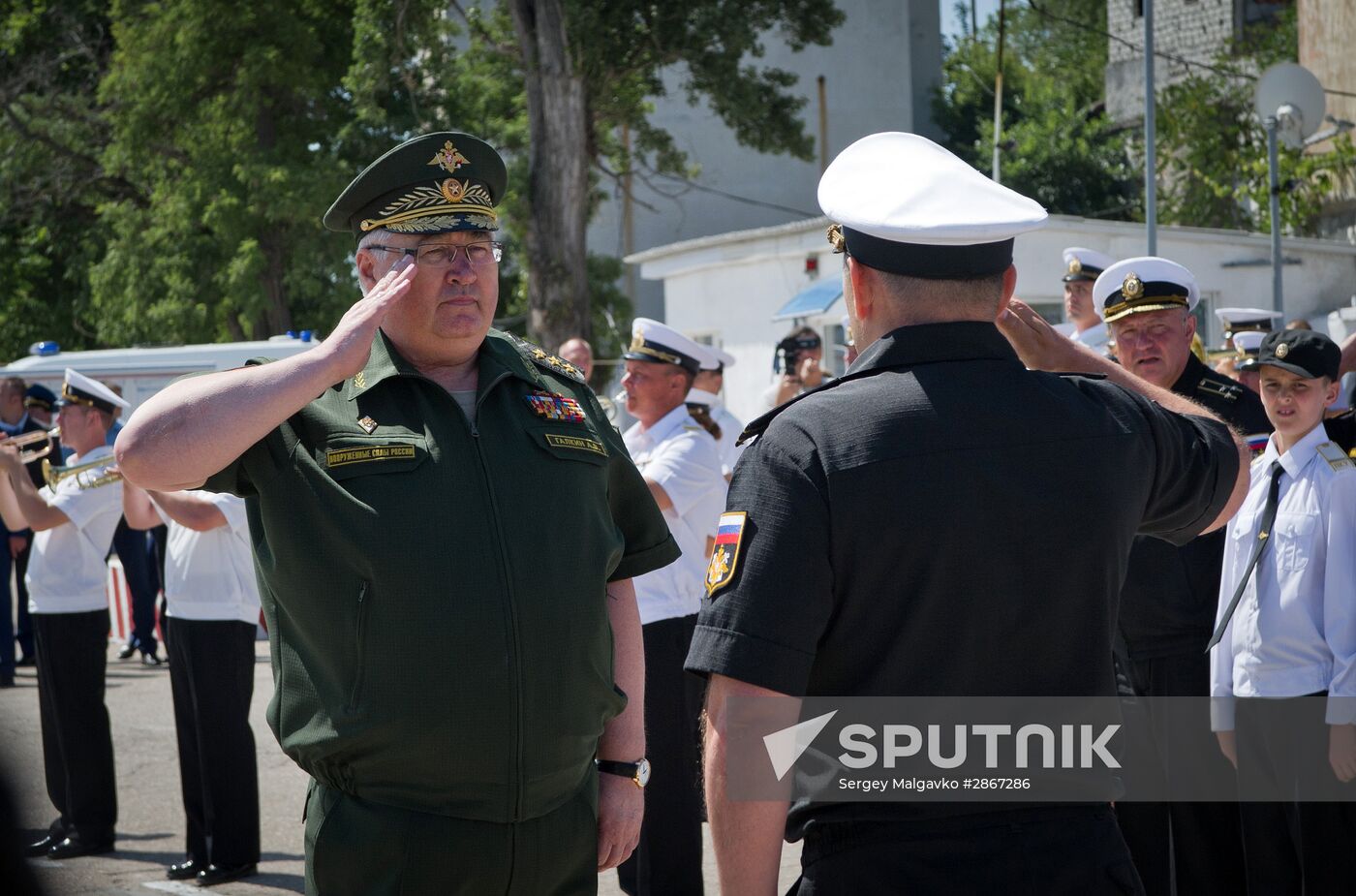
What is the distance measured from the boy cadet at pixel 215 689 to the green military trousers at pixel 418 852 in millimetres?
3340

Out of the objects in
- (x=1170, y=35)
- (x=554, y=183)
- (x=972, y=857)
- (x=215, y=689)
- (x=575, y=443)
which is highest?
(x=1170, y=35)

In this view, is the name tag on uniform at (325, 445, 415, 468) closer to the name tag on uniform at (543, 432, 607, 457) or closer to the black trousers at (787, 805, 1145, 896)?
the name tag on uniform at (543, 432, 607, 457)

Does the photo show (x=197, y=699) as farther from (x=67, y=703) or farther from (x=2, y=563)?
(x=2, y=563)

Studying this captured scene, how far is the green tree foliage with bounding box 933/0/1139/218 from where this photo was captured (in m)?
29.2

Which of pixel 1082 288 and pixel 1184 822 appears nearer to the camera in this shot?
pixel 1184 822

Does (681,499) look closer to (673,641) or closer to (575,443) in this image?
(673,641)

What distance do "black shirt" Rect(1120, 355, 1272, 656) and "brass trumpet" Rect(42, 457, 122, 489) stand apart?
4690 mm

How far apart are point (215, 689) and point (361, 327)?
3.77 m

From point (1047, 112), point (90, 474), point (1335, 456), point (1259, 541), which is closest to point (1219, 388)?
point (1335, 456)

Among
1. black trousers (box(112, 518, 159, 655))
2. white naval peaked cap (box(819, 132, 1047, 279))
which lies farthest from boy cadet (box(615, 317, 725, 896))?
black trousers (box(112, 518, 159, 655))

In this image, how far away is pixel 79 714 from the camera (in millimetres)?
6789

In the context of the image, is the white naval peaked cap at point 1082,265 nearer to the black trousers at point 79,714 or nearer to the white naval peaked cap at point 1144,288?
the white naval peaked cap at point 1144,288

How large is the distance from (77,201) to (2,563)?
17539 millimetres

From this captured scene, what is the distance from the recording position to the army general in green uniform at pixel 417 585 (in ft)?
9.22
